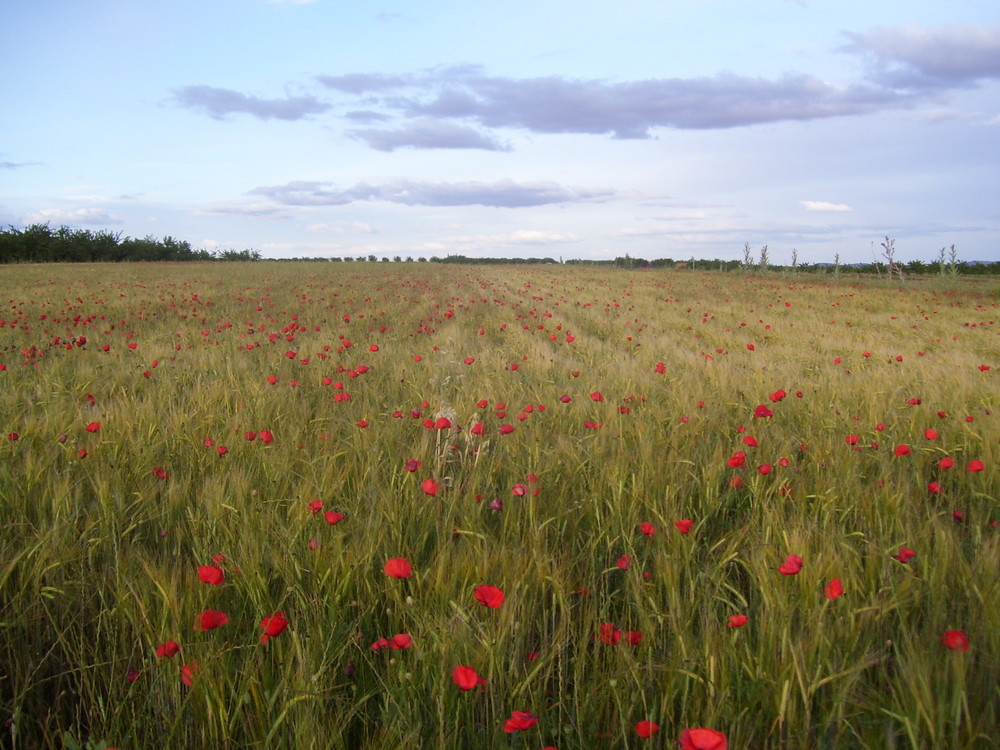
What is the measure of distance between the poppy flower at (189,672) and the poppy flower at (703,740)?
100 cm

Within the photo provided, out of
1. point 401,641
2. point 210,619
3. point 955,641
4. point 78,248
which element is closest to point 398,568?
point 401,641

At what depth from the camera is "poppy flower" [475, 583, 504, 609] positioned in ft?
4.37

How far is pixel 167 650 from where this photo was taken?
1329mm

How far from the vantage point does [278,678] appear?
4.70 ft

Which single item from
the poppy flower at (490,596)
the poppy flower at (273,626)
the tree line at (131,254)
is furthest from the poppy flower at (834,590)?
the tree line at (131,254)

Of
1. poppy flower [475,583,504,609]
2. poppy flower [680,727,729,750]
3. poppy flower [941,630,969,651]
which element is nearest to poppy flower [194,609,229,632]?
poppy flower [475,583,504,609]

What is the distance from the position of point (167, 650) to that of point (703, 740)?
44.5 inches

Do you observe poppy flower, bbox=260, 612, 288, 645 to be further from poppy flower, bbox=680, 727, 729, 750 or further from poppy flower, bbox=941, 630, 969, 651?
poppy flower, bbox=941, 630, 969, 651

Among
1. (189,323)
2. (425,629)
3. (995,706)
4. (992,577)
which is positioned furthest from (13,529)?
(189,323)

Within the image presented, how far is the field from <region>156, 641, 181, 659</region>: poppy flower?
0.06ft

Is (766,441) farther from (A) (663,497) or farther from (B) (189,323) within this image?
(B) (189,323)

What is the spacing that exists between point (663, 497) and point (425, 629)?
→ 127 centimetres

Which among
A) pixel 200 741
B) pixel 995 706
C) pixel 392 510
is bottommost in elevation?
pixel 200 741

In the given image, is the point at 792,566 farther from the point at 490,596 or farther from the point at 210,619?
the point at 210,619
